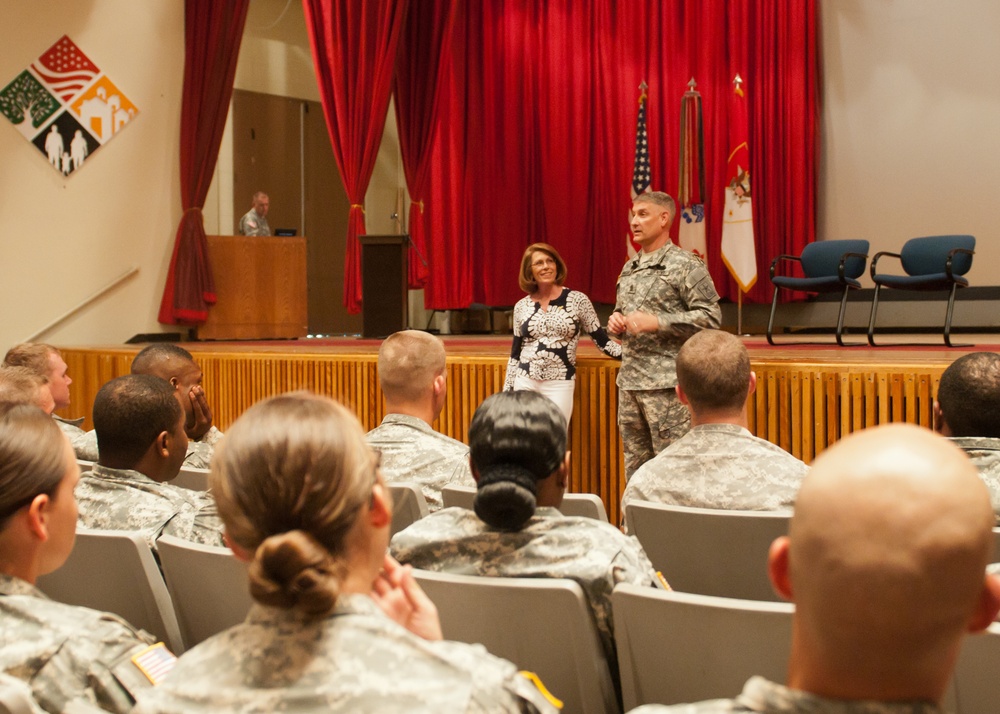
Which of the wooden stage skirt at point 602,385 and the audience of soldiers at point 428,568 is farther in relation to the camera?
the wooden stage skirt at point 602,385

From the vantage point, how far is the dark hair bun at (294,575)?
0.95 meters

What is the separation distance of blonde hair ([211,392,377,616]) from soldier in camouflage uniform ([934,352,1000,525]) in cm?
166

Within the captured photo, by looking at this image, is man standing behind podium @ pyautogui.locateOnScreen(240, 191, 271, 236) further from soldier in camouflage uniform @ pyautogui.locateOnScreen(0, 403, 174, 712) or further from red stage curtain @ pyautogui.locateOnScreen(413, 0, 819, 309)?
soldier in camouflage uniform @ pyautogui.locateOnScreen(0, 403, 174, 712)

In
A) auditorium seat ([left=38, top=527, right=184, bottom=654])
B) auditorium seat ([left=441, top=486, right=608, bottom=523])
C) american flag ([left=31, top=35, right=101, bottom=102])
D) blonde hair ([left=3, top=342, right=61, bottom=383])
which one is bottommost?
auditorium seat ([left=38, top=527, right=184, bottom=654])

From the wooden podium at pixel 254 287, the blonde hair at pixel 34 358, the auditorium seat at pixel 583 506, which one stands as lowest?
the auditorium seat at pixel 583 506

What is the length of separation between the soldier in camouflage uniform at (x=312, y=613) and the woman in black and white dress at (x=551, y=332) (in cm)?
347

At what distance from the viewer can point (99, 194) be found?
26.0ft

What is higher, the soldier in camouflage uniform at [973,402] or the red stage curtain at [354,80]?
the red stage curtain at [354,80]

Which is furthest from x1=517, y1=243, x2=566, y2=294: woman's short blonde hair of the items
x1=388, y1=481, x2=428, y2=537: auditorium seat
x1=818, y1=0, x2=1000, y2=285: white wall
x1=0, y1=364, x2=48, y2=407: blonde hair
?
x1=818, y1=0, x2=1000, y2=285: white wall

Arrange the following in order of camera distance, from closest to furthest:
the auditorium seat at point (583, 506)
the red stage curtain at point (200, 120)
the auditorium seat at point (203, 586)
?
the auditorium seat at point (203, 586), the auditorium seat at point (583, 506), the red stage curtain at point (200, 120)

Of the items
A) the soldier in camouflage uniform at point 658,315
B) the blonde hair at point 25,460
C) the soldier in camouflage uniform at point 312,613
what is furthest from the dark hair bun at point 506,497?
the soldier in camouflage uniform at point 658,315

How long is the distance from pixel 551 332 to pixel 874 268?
8.71 ft

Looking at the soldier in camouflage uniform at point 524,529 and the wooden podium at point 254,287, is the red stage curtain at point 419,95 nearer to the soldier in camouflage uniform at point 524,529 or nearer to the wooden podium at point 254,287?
the wooden podium at point 254,287

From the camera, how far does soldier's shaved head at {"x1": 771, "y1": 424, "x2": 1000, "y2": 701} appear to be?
0.74 m
